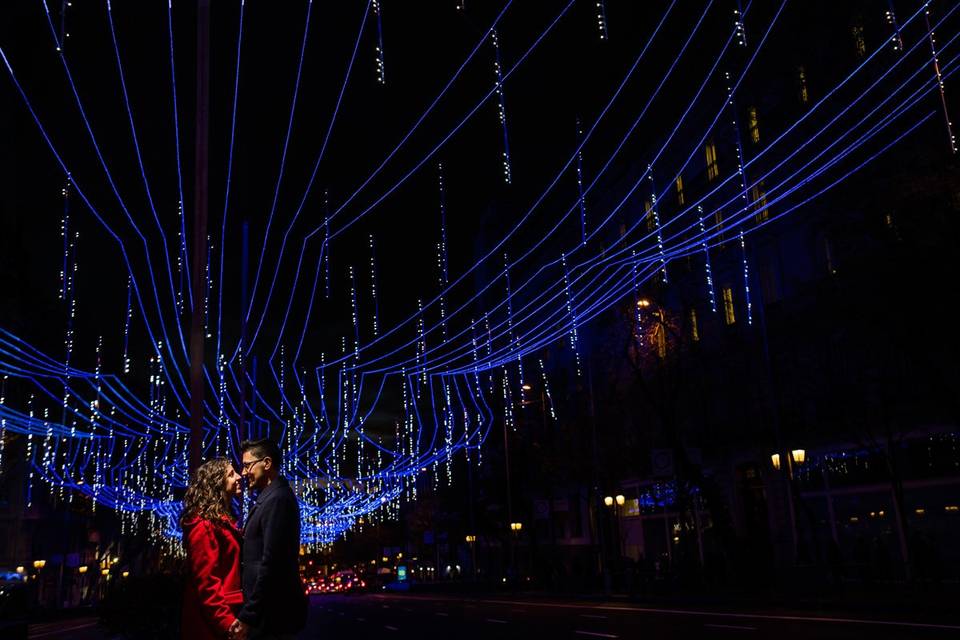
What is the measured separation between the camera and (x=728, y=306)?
114 ft

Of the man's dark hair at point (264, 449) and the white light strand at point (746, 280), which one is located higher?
the white light strand at point (746, 280)

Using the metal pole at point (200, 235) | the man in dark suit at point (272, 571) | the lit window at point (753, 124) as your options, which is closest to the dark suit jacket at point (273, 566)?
the man in dark suit at point (272, 571)

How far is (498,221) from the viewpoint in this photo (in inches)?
2753

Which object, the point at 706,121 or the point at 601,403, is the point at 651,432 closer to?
the point at 601,403

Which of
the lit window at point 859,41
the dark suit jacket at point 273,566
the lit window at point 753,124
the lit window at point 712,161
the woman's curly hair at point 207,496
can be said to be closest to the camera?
the dark suit jacket at point 273,566

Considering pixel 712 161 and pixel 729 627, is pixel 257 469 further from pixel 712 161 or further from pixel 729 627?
pixel 712 161

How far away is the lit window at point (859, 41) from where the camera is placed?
2739 centimetres

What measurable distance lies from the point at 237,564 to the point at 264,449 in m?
0.69

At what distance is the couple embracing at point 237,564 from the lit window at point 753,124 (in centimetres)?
3047

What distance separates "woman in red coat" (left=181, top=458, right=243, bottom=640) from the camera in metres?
4.80

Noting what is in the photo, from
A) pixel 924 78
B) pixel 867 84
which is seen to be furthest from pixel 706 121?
pixel 924 78

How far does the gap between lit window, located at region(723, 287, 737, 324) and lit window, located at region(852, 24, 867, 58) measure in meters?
10.2

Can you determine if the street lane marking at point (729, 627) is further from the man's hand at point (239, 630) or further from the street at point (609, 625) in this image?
the man's hand at point (239, 630)

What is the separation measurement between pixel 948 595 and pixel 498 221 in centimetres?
5237
